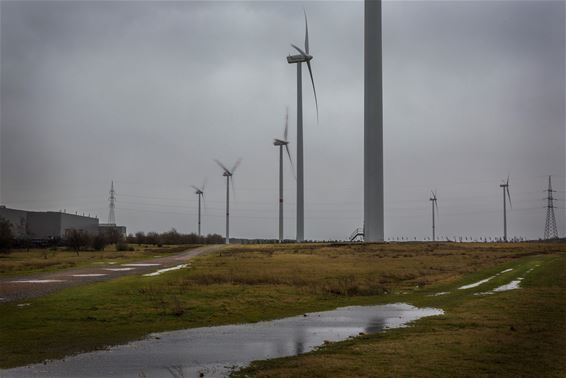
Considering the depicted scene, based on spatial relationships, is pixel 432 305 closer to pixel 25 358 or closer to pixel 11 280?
pixel 25 358

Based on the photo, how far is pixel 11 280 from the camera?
39312mm

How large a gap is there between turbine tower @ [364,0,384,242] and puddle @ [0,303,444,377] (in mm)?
67593

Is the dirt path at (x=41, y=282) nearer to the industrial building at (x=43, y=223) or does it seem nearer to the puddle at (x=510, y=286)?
the puddle at (x=510, y=286)

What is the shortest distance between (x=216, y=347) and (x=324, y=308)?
36.7 ft

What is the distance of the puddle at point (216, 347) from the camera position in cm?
1470

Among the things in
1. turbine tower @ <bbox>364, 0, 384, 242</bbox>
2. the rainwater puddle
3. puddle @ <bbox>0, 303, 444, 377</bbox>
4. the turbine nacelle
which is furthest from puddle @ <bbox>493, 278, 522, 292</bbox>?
the turbine nacelle

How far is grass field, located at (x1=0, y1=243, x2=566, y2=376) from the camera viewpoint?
15391 mm

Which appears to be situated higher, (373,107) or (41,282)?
(373,107)

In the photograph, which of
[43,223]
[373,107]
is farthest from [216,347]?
[43,223]

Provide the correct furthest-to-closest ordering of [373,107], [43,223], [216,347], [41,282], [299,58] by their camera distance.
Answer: [43,223] → [299,58] → [373,107] → [41,282] → [216,347]

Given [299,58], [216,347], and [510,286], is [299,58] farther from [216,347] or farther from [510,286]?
[216,347]

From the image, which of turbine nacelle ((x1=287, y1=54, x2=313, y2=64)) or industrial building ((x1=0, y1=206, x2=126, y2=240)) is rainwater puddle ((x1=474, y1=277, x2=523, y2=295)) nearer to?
turbine nacelle ((x1=287, y1=54, x2=313, y2=64))

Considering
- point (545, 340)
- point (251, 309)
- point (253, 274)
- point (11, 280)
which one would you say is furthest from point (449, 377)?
point (11, 280)

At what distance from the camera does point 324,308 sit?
28.5m
